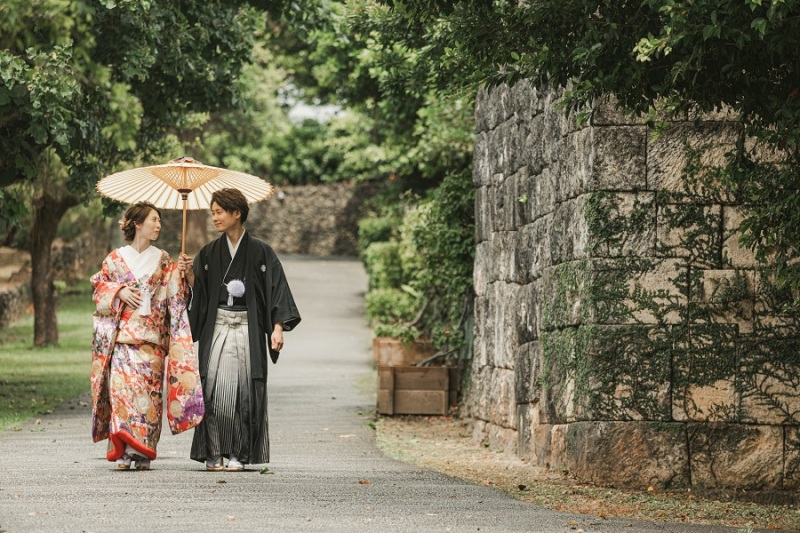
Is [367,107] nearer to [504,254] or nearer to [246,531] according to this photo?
[504,254]

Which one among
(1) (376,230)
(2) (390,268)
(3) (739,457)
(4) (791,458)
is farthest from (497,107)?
(1) (376,230)

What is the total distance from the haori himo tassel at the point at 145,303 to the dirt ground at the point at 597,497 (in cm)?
259

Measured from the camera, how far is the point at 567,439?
360 inches

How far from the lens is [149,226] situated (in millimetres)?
9297

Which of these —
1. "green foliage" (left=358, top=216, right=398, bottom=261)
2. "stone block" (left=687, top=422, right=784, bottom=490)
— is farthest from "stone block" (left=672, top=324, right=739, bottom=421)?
"green foliage" (left=358, top=216, right=398, bottom=261)

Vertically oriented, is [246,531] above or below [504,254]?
below

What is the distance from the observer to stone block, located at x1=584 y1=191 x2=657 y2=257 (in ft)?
28.9

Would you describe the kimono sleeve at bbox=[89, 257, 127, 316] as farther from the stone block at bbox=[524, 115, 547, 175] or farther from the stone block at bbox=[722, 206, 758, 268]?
the stone block at bbox=[722, 206, 758, 268]

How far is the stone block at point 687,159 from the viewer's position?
8758 millimetres

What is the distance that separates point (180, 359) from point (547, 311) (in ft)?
8.99

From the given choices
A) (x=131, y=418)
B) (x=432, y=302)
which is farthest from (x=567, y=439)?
(x=432, y=302)

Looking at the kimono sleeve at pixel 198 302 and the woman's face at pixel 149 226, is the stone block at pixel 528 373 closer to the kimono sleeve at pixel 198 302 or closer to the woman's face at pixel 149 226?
the kimono sleeve at pixel 198 302

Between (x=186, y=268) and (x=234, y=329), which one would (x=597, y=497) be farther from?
(x=186, y=268)

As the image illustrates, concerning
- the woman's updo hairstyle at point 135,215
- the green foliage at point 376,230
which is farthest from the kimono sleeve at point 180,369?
the green foliage at point 376,230
